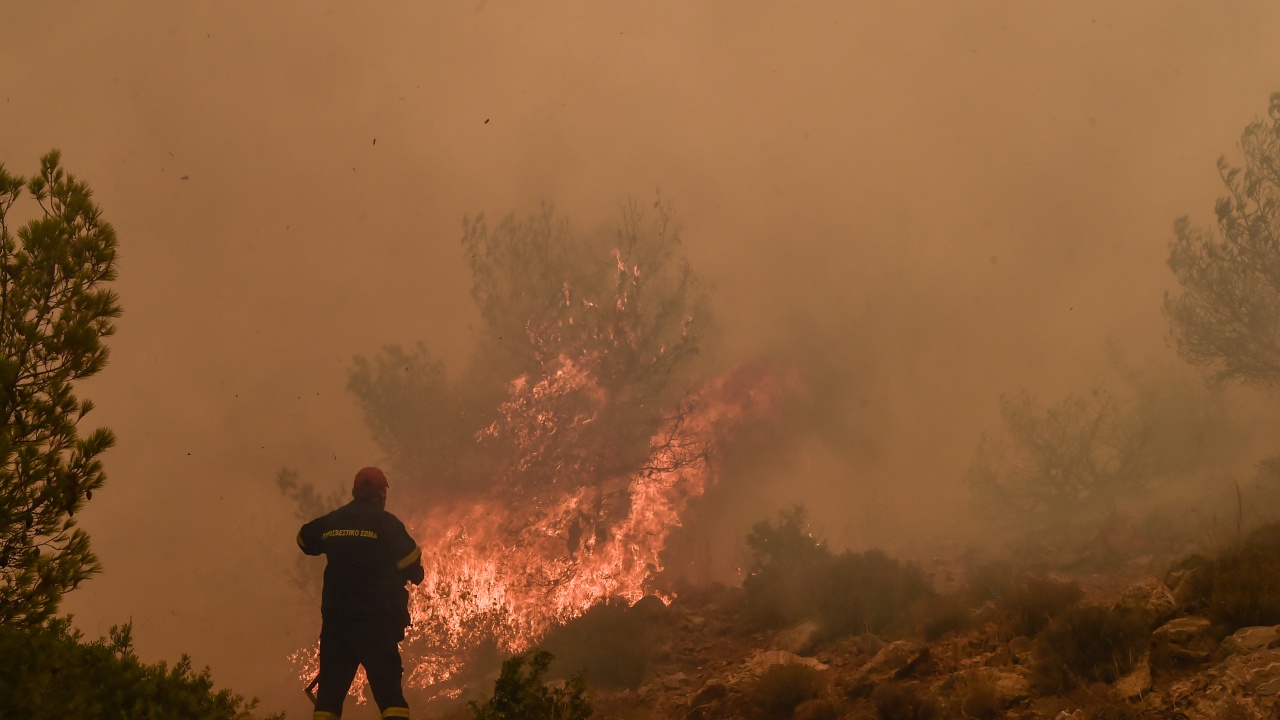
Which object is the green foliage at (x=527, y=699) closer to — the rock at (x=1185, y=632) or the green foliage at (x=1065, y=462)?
the rock at (x=1185, y=632)

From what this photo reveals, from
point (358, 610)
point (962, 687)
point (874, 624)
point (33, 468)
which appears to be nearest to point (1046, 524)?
point (874, 624)

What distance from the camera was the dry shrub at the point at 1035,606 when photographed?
7.45 m

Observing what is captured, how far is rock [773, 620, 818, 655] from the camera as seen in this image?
1042cm

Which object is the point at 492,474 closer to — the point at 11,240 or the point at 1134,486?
the point at 11,240

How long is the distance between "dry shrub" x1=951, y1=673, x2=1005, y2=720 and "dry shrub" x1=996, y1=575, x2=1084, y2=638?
1279mm

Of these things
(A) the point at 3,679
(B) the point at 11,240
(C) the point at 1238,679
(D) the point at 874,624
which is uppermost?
(B) the point at 11,240

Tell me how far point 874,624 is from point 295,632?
95.0 feet

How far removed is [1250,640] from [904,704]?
9.08 ft

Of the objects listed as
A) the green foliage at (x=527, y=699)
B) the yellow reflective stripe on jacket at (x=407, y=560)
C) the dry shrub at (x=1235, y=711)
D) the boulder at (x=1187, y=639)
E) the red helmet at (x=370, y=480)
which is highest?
the red helmet at (x=370, y=480)

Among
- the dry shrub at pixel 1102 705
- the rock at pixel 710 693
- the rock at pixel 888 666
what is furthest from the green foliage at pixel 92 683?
the dry shrub at pixel 1102 705

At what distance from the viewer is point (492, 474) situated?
25984 mm

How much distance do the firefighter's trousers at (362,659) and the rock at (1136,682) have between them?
6181 mm

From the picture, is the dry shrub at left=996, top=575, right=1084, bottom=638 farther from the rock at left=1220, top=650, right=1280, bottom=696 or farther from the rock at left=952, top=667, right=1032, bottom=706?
the rock at left=1220, top=650, right=1280, bottom=696

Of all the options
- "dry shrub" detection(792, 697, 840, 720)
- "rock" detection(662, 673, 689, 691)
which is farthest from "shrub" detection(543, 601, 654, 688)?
"dry shrub" detection(792, 697, 840, 720)
